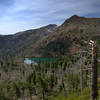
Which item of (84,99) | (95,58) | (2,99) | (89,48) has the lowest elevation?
(2,99)

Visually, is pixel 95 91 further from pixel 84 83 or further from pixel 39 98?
pixel 39 98

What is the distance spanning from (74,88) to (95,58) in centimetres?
5692

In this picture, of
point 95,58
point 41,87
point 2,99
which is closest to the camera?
point 95,58

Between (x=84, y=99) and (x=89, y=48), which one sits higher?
(x=89, y=48)

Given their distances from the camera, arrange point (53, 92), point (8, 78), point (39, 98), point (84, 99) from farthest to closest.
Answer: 1. point (8, 78)
2. point (53, 92)
3. point (39, 98)
4. point (84, 99)

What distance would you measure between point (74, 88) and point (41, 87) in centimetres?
1568

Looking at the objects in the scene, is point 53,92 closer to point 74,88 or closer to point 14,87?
point 74,88

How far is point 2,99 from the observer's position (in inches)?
2217

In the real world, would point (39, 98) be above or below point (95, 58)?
below

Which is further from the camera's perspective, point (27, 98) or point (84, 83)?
point (27, 98)

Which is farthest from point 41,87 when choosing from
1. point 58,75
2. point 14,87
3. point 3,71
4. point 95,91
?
point 3,71

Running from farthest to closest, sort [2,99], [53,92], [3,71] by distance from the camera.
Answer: [3,71] < [53,92] < [2,99]

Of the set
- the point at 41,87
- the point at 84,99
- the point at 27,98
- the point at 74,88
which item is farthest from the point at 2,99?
the point at 84,99

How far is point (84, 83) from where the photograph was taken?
189ft
